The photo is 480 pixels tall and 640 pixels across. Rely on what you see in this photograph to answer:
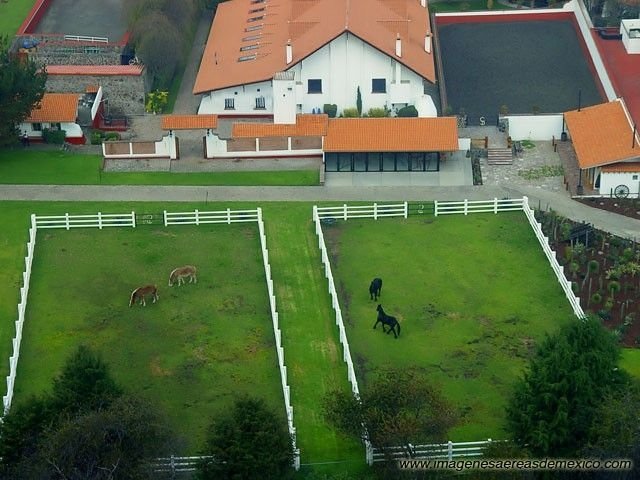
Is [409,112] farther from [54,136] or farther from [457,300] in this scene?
[457,300]

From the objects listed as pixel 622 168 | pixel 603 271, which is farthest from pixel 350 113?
pixel 603 271

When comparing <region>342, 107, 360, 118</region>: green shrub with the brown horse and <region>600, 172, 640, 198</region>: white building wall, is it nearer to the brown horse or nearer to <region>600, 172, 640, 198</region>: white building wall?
<region>600, 172, 640, 198</region>: white building wall

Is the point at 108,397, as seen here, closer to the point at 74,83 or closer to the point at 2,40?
the point at 74,83

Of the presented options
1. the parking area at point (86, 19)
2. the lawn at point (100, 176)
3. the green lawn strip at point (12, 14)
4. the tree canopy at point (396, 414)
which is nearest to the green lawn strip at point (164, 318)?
the tree canopy at point (396, 414)

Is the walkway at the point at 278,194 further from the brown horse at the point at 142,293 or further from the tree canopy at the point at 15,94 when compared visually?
the brown horse at the point at 142,293

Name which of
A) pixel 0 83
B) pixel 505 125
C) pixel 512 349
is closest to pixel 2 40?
pixel 0 83

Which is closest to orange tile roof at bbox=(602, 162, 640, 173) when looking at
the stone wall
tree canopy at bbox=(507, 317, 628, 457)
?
tree canopy at bbox=(507, 317, 628, 457)
